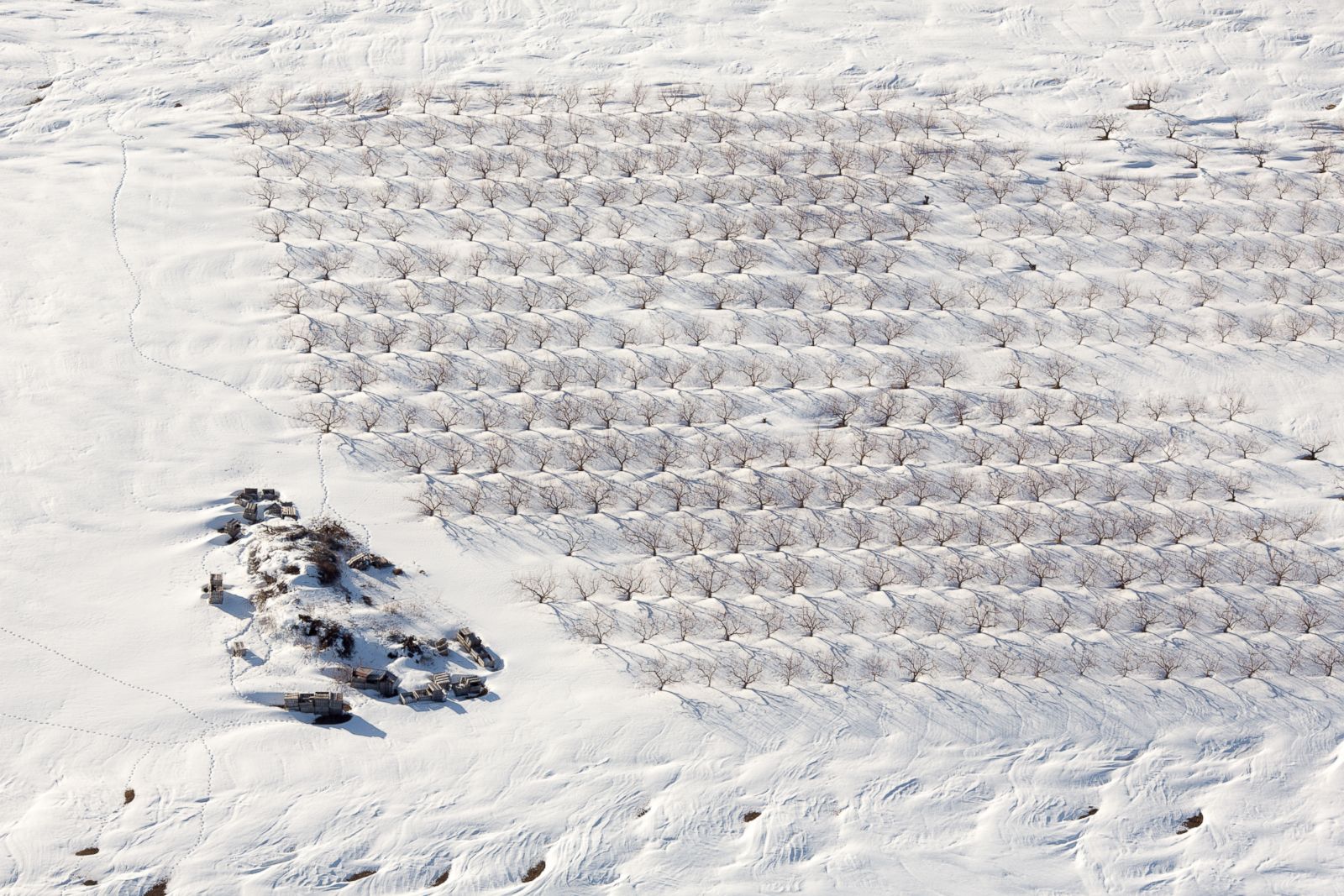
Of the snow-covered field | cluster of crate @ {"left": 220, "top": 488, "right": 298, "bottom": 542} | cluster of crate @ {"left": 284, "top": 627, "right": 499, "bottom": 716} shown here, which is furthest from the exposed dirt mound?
cluster of crate @ {"left": 220, "top": 488, "right": 298, "bottom": 542}

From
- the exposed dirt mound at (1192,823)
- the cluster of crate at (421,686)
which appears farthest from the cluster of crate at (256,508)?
the exposed dirt mound at (1192,823)

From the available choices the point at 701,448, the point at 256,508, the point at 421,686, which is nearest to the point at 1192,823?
the point at 701,448

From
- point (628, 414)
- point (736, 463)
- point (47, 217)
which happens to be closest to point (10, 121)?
point (47, 217)

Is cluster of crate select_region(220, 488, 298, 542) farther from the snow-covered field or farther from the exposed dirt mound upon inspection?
the exposed dirt mound

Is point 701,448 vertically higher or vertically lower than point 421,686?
higher

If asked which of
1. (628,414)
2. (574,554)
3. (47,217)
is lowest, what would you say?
(574,554)

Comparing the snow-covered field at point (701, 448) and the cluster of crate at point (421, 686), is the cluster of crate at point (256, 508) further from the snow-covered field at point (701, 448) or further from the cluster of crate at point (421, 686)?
the cluster of crate at point (421, 686)

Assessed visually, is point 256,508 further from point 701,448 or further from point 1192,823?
point 1192,823

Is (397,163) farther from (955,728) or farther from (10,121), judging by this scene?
(955,728)

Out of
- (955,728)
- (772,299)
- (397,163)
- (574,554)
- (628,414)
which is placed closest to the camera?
(955,728)
